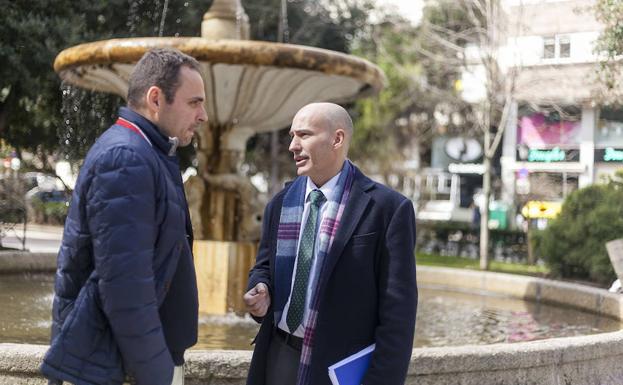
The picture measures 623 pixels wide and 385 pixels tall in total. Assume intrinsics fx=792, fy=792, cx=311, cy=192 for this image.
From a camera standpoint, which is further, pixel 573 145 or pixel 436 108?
pixel 436 108

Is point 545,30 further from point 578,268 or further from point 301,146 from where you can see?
point 301,146

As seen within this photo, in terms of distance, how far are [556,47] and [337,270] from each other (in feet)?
50.7

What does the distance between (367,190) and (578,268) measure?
35.1 ft

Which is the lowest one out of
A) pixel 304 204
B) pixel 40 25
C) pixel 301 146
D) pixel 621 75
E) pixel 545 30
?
pixel 304 204

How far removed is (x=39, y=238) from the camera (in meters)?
22.7

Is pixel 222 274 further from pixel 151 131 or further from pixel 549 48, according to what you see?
pixel 549 48

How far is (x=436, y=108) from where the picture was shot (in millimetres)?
30406

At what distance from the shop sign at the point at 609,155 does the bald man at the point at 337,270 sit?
16.8 m

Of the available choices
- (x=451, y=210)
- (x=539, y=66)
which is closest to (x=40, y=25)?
(x=539, y=66)

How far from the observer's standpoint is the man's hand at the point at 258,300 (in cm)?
280

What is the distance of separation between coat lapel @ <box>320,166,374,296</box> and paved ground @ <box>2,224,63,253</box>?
15.4 m

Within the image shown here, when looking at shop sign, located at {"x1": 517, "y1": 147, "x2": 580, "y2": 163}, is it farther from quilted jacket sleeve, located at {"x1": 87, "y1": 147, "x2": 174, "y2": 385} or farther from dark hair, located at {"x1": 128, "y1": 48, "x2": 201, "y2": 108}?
quilted jacket sleeve, located at {"x1": 87, "y1": 147, "x2": 174, "y2": 385}

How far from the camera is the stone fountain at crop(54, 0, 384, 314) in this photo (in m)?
6.92

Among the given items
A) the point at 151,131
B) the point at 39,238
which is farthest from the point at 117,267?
the point at 39,238
